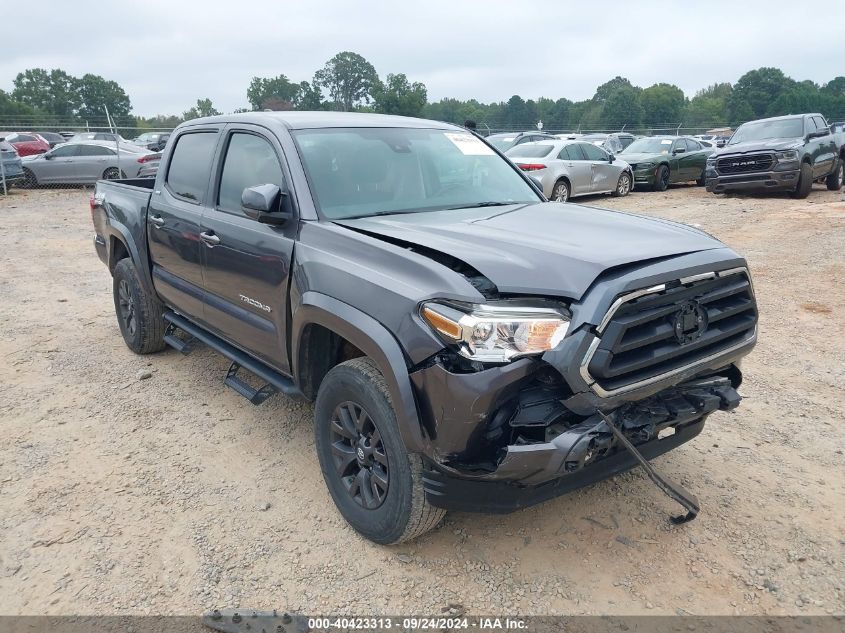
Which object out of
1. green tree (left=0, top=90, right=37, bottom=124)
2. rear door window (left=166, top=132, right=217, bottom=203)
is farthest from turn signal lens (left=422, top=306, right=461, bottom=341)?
green tree (left=0, top=90, right=37, bottom=124)

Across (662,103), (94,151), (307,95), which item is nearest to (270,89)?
(307,95)

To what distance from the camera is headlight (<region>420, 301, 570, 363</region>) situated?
2.31 m

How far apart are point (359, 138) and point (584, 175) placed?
38.5 ft

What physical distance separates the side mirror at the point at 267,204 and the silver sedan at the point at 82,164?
659 inches

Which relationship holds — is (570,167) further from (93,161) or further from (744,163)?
(93,161)

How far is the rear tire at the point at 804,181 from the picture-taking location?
12914 millimetres

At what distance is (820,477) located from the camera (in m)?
3.36

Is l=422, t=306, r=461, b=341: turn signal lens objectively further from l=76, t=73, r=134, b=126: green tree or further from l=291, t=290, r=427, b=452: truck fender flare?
l=76, t=73, r=134, b=126: green tree

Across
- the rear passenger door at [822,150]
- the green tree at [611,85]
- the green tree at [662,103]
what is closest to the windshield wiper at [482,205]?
the rear passenger door at [822,150]

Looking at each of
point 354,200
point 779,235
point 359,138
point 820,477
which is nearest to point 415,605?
point 354,200

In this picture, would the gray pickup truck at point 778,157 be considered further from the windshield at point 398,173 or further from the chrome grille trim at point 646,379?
the chrome grille trim at point 646,379

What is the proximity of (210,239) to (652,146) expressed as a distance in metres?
16.1

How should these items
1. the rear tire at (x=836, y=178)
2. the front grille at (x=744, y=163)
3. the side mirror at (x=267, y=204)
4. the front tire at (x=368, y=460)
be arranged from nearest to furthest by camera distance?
1. the front tire at (x=368, y=460)
2. the side mirror at (x=267, y=204)
3. the front grille at (x=744, y=163)
4. the rear tire at (x=836, y=178)

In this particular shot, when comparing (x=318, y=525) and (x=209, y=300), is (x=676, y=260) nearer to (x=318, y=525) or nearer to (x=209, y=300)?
(x=318, y=525)
